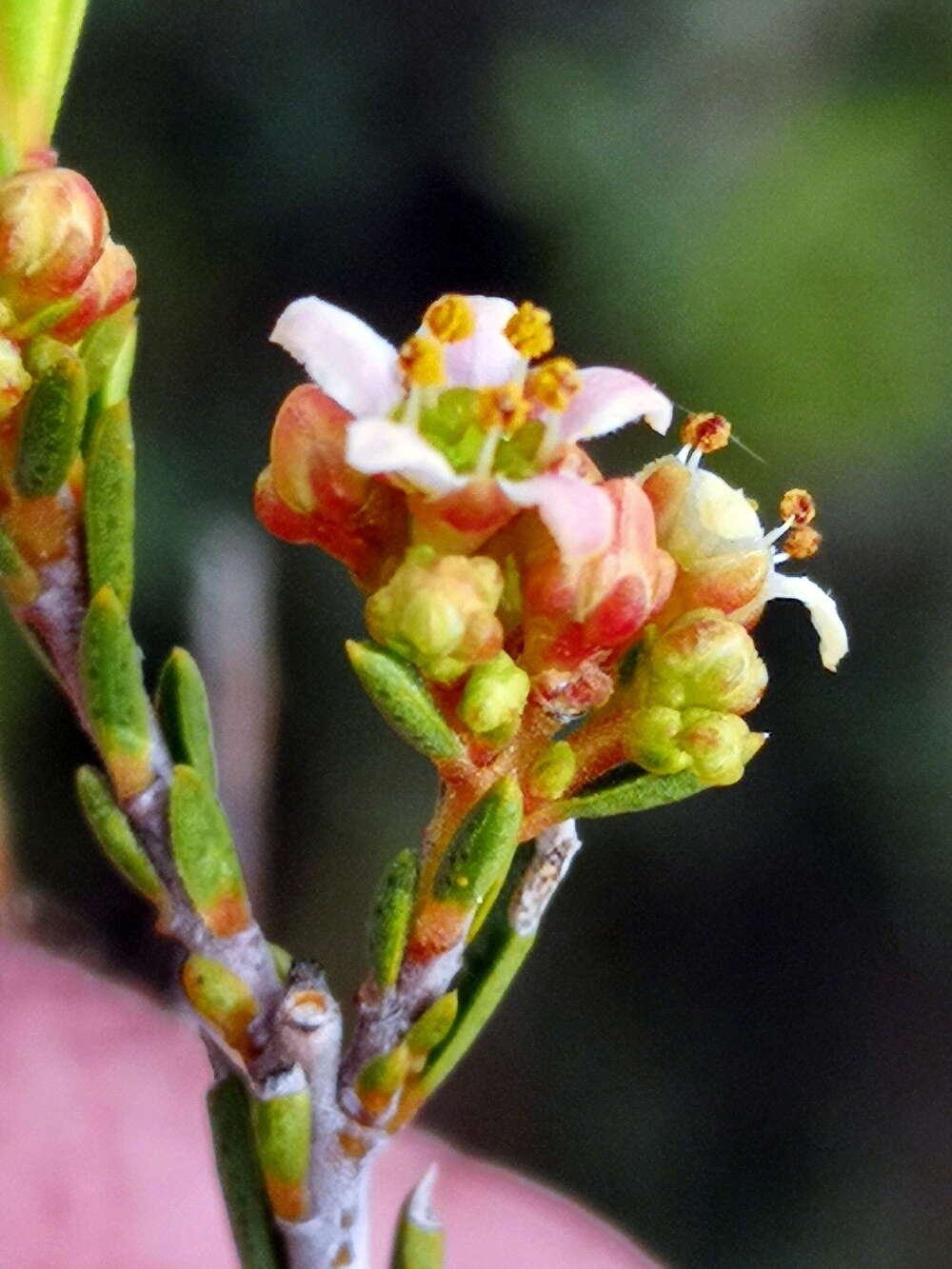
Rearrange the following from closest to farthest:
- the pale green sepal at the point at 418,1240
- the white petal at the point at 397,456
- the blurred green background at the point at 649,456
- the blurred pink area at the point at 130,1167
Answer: the white petal at the point at 397,456
the pale green sepal at the point at 418,1240
the blurred pink area at the point at 130,1167
the blurred green background at the point at 649,456

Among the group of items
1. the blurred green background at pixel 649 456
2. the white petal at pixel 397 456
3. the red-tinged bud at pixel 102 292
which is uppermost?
the white petal at pixel 397 456

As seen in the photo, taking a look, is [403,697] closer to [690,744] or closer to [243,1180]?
[690,744]

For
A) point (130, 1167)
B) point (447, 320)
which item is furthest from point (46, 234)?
point (130, 1167)

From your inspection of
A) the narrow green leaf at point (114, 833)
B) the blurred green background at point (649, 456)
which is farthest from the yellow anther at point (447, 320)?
the blurred green background at point (649, 456)

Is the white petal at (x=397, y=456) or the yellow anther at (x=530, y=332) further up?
the yellow anther at (x=530, y=332)

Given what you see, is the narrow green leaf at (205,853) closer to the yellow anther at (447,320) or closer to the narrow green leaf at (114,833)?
the narrow green leaf at (114,833)
